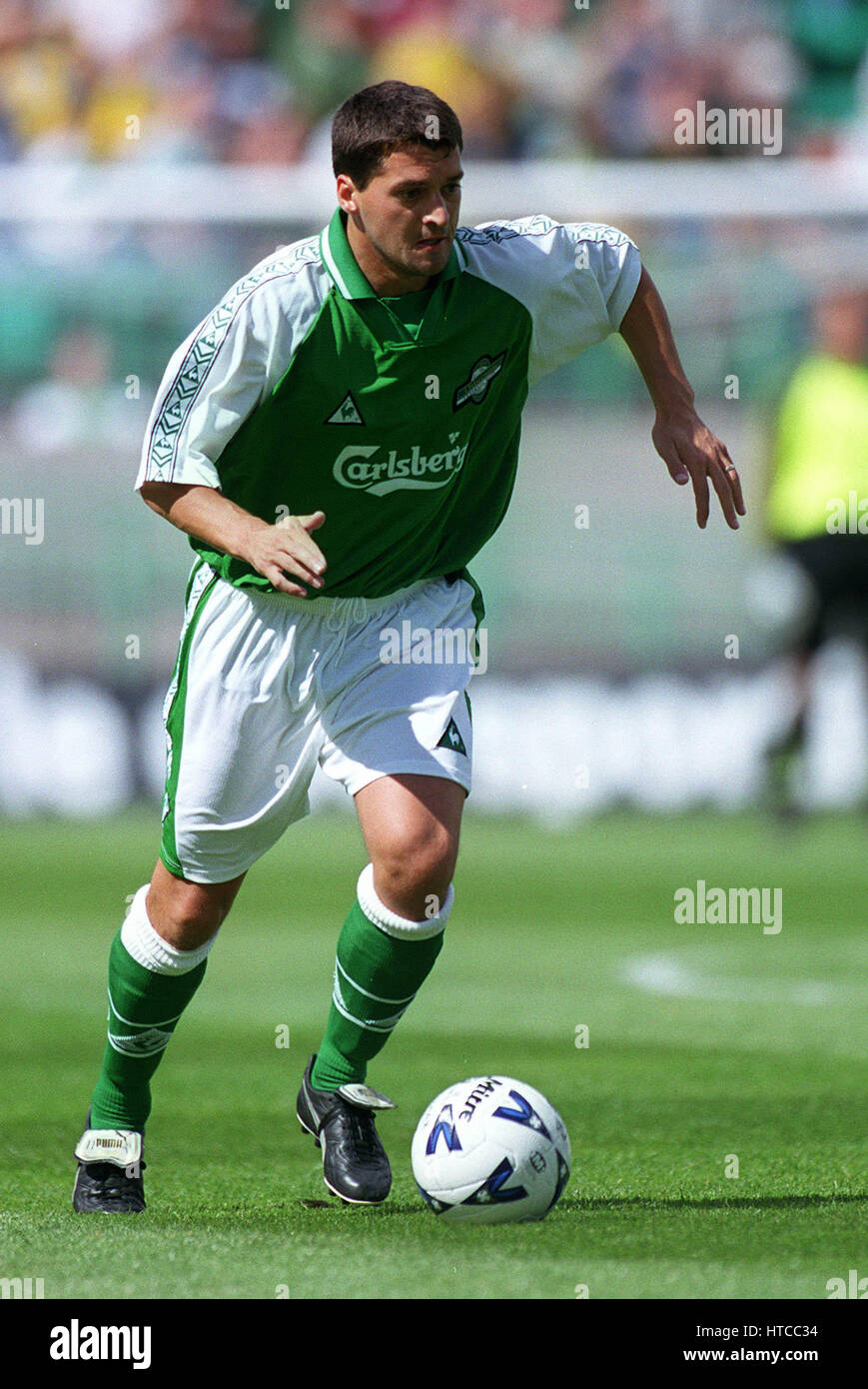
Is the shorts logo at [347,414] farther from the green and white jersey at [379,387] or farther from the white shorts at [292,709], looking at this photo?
the white shorts at [292,709]

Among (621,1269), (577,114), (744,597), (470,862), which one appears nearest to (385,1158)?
(621,1269)

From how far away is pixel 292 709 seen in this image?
14.7 feet

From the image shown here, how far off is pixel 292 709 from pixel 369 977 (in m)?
0.61

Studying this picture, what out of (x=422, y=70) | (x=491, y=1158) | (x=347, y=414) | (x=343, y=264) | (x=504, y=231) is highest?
(x=422, y=70)

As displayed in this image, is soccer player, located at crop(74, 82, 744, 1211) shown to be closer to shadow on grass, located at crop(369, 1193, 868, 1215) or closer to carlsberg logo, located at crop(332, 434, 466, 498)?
carlsberg logo, located at crop(332, 434, 466, 498)

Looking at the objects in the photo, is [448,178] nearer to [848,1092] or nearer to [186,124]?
[848,1092]

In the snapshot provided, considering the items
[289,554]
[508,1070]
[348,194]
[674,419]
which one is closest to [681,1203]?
[289,554]

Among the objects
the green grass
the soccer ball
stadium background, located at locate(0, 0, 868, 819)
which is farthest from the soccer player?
stadium background, located at locate(0, 0, 868, 819)

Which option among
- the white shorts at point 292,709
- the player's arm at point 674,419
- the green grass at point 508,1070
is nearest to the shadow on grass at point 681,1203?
the green grass at point 508,1070

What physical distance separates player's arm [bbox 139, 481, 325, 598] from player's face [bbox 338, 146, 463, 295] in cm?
62

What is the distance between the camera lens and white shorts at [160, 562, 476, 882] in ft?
14.5

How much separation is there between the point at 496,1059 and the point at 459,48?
1167 cm

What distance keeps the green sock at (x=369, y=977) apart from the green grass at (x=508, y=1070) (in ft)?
0.98

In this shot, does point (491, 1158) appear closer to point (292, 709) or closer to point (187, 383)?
point (292, 709)
